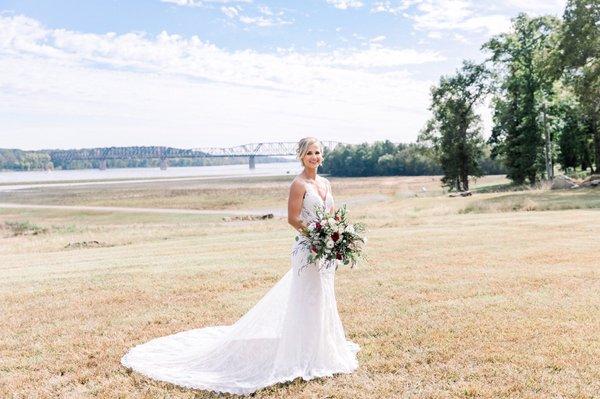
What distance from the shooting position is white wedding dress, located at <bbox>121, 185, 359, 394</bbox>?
25.8 feet

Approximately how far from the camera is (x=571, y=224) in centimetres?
2220

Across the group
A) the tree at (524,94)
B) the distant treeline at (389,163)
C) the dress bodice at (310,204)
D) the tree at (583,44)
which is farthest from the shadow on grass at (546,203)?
the distant treeline at (389,163)

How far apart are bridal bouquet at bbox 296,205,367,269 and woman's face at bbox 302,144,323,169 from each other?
0.69m

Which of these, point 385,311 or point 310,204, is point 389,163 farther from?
point 310,204

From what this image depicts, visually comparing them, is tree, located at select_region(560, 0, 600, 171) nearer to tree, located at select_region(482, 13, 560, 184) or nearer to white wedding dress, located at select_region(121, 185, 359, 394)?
tree, located at select_region(482, 13, 560, 184)

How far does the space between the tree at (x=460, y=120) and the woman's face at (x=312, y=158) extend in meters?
60.2

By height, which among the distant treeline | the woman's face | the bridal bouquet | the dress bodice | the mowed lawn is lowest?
the mowed lawn

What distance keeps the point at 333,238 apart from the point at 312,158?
4.21ft

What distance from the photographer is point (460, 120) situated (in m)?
65.4

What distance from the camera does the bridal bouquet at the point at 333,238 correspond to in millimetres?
7684

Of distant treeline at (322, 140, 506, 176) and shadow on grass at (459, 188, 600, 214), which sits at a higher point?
distant treeline at (322, 140, 506, 176)

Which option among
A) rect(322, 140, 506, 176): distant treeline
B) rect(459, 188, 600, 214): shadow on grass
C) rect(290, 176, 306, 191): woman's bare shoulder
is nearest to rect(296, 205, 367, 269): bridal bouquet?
rect(290, 176, 306, 191): woman's bare shoulder

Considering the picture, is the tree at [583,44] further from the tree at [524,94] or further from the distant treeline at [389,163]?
the distant treeline at [389,163]

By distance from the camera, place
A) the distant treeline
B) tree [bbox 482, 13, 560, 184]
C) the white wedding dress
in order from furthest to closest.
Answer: the distant treeline → tree [bbox 482, 13, 560, 184] → the white wedding dress
